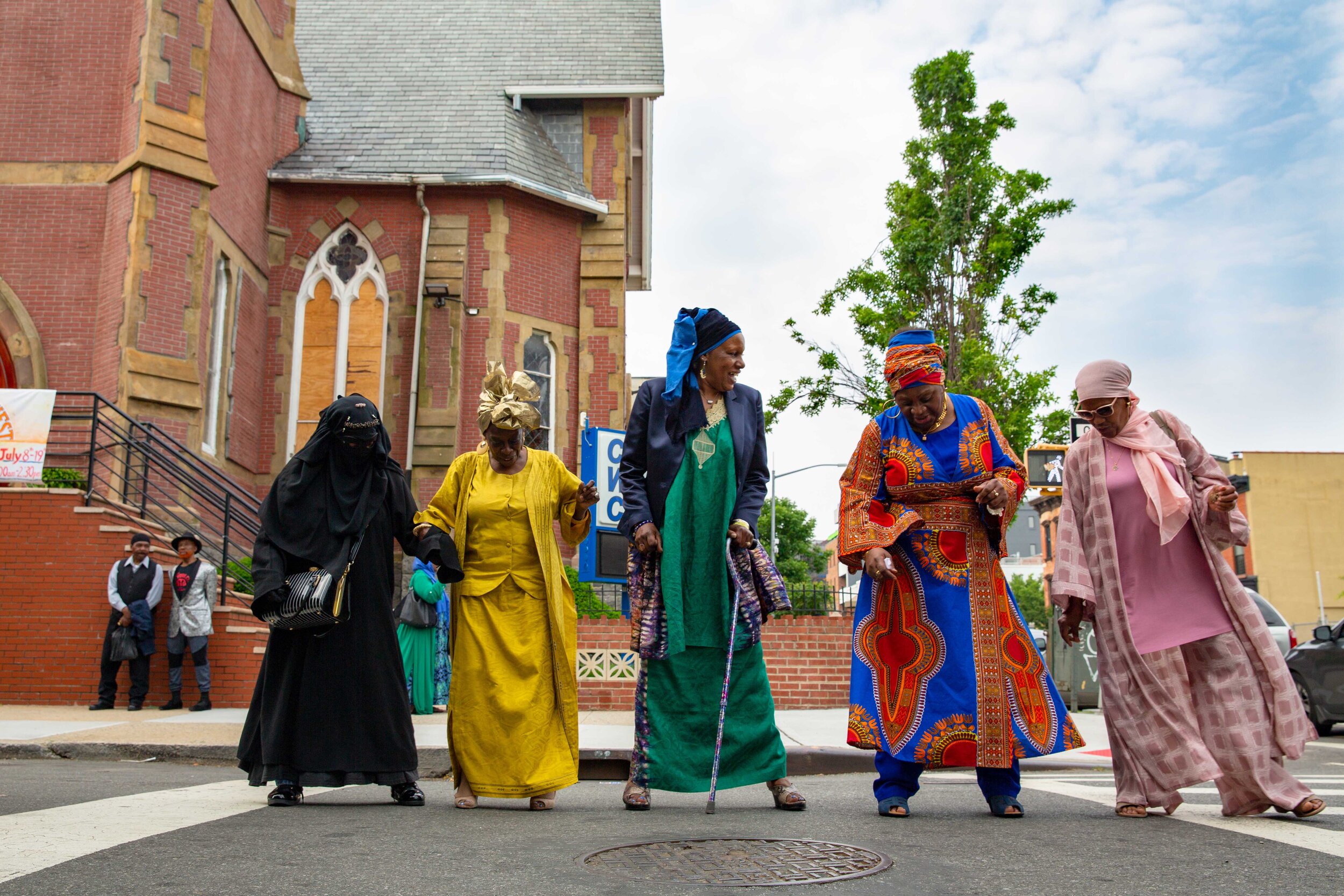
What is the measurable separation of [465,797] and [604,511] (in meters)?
4.83

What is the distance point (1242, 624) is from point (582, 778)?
358cm

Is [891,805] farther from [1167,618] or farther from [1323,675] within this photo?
[1323,675]

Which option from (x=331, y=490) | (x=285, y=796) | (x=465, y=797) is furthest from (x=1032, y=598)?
(x=285, y=796)

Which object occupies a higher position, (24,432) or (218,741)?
(24,432)

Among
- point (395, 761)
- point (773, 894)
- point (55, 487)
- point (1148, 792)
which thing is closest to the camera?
point (773, 894)

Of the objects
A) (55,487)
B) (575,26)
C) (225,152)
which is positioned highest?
Result: (575,26)

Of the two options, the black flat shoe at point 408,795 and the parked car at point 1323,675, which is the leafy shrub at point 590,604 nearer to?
the parked car at point 1323,675

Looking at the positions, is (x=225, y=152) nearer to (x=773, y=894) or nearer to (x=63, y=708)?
(x=63, y=708)

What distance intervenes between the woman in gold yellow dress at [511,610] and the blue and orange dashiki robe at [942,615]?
1.38m

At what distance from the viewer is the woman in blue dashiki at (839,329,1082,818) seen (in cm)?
491

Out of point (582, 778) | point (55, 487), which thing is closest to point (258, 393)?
point (55, 487)

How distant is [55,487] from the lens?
13.0 metres

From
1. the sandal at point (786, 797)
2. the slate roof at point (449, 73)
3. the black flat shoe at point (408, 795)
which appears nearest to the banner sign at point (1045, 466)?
the slate roof at point (449, 73)

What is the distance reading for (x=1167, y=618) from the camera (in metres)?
5.09
